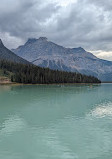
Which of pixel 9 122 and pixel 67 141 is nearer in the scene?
pixel 67 141

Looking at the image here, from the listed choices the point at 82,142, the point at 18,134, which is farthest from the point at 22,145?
the point at 82,142

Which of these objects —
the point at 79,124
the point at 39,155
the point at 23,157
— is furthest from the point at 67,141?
the point at 79,124

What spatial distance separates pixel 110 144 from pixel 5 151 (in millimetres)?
15745

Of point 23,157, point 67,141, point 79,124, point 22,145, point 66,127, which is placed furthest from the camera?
point 79,124

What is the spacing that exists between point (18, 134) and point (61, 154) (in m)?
10.8

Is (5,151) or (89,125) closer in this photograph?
(5,151)

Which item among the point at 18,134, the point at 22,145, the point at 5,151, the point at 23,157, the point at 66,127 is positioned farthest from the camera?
the point at 66,127

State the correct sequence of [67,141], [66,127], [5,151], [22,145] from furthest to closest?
[66,127] → [67,141] → [22,145] → [5,151]

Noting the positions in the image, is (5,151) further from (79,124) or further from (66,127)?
(79,124)

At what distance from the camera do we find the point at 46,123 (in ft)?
130

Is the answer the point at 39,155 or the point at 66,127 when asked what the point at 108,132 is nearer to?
the point at 66,127

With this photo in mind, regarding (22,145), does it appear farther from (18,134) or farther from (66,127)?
(66,127)

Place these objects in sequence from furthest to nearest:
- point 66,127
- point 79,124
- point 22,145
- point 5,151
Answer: point 79,124 → point 66,127 → point 22,145 → point 5,151

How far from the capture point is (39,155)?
2323 centimetres
